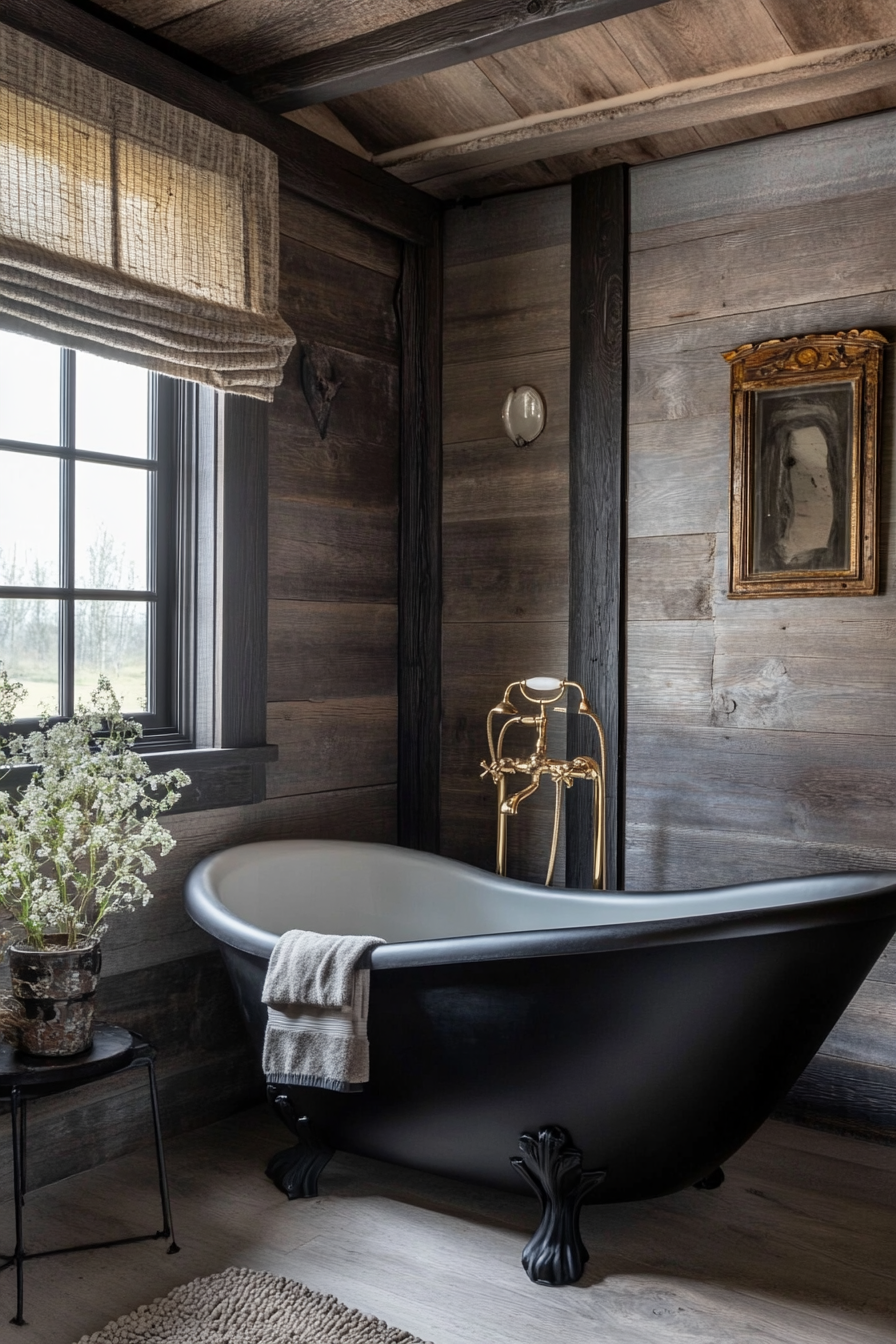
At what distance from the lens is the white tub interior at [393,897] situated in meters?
2.60

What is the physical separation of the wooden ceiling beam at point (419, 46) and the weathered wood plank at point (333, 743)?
1458 mm

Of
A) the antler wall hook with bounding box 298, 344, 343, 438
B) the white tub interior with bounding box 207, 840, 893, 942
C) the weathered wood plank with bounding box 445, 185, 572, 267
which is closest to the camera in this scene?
the white tub interior with bounding box 207, 840, 893, 942

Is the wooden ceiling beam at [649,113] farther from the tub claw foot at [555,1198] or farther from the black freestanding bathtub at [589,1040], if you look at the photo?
the tub claw foot at [555,1198]

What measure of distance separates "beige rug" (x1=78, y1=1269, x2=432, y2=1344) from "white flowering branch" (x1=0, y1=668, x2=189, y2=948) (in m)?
0.63

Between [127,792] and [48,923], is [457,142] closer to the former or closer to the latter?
[127,792]

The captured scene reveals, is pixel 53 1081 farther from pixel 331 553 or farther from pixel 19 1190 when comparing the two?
pixel 331 553

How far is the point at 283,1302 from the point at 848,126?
2.77 m

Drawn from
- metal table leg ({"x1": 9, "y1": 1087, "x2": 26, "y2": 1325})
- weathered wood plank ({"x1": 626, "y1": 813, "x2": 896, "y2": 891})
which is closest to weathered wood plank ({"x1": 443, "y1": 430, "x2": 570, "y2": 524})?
weathered wood plank ({"x1": 626, "y1": 813, "x2": 896, "y2": 891})

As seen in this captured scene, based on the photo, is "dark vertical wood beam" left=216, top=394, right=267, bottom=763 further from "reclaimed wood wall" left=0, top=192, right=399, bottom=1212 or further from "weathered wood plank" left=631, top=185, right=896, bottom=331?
"weathered wood plank" left=631, top=185, right=896, bottom=331

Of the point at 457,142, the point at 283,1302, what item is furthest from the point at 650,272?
the point at 283,1302

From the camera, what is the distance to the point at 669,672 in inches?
119

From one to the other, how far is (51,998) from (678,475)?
1.94m

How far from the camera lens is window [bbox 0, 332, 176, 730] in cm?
249

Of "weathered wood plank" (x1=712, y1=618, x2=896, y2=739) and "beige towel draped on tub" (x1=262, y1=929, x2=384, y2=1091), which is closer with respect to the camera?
"beige towel draped on tub" (x1=262, y1=929, x2=384, y2=1091)
